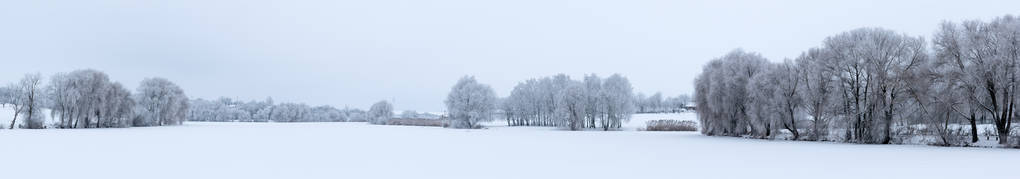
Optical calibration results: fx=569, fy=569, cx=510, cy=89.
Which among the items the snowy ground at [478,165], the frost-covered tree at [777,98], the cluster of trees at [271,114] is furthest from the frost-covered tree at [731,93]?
the cluster of trees at [271,114]

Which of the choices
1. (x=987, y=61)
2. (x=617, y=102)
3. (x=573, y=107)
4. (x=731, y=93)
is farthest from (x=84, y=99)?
(x=987, y=61)

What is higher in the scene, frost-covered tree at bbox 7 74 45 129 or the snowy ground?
frost-covered tree at bbox 7 74 45 129

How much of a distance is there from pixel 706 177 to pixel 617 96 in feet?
162

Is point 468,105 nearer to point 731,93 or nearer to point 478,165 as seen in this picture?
point 731,93

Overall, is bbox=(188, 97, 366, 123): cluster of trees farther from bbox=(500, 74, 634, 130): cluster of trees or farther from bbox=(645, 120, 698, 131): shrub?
bbox=(645, 120, 698, 131): shrub

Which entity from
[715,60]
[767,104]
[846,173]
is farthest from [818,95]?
[846,173]

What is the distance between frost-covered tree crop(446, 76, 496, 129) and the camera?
72.8 metres

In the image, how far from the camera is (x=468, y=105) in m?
73.5

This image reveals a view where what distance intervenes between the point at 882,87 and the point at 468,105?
4947cm

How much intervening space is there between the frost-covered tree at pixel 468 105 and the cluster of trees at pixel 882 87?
36.3m

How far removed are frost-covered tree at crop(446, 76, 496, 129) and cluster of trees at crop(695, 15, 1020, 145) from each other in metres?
36.3

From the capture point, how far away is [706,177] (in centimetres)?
1431

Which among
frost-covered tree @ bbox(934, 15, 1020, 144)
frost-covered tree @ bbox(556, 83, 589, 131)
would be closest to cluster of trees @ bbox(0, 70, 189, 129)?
frost-covered tree @ bbox(556, 83, 589, 131)

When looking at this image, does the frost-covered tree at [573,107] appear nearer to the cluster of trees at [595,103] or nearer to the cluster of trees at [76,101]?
the cluster of trees at [595,103]
